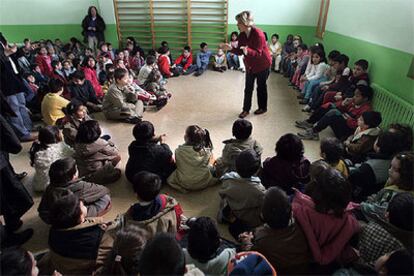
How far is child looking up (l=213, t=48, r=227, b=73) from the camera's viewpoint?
660cm

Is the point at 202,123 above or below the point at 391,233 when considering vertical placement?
below

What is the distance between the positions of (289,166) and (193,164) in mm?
804

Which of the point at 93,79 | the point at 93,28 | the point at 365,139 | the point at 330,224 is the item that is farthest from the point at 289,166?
the point at 93,28

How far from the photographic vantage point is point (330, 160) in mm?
2014

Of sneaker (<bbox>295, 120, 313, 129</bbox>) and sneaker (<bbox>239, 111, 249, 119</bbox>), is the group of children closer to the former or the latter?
sneaker (<bbox>295, 120, 313, 129</bbox>)

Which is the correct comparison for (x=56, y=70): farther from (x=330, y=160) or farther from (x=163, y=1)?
(x=330, y=160)

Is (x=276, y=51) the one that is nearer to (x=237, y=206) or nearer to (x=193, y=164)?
(x=193, y=164)

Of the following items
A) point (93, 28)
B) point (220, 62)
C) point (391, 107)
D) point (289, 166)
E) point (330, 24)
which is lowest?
point (220, 62)

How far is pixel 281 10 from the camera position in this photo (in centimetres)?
662

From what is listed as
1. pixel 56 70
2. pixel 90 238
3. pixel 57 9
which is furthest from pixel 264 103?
pixel 57 9

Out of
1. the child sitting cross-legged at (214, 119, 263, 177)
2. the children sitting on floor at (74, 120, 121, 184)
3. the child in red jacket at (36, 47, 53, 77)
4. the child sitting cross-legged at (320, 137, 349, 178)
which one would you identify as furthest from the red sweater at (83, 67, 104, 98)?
the child sitting cross-legged at (320, 137, 349, 178)

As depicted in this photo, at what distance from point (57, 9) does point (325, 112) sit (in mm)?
7123

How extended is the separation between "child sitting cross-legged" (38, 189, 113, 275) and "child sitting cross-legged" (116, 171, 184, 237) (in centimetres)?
14

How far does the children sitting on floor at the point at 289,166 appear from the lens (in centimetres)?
194
